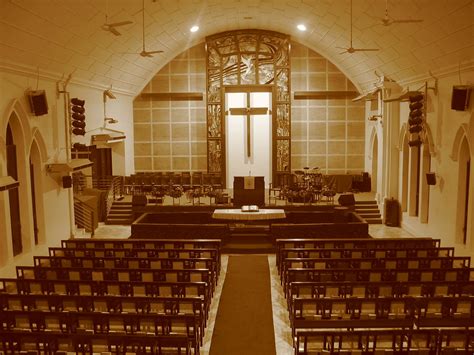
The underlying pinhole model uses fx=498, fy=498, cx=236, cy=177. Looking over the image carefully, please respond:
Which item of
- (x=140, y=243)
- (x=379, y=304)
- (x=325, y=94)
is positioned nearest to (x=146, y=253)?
(x=140, y=243)

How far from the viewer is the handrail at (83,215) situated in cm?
1641

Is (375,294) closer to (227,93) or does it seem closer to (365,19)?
(365,19)

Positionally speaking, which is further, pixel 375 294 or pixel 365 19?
pixel 365 19

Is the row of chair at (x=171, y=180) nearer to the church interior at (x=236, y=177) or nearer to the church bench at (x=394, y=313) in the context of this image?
the church interior at (x=236, y=177)

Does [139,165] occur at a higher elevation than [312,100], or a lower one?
lower

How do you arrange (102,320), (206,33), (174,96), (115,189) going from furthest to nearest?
(174,96) → (206,33) → (115,189) → (102,320)

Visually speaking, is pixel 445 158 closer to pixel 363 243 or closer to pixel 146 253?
pixel 363 243

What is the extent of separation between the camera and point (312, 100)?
22.0m

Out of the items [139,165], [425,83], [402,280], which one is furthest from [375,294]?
[139,165]

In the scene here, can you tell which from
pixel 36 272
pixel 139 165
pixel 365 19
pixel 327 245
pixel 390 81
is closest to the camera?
pixel 36 272

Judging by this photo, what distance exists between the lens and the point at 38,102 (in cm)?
1257

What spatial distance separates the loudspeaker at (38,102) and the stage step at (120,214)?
6258mm

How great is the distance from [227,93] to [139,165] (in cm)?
519

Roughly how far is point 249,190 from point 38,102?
7.15 meters
